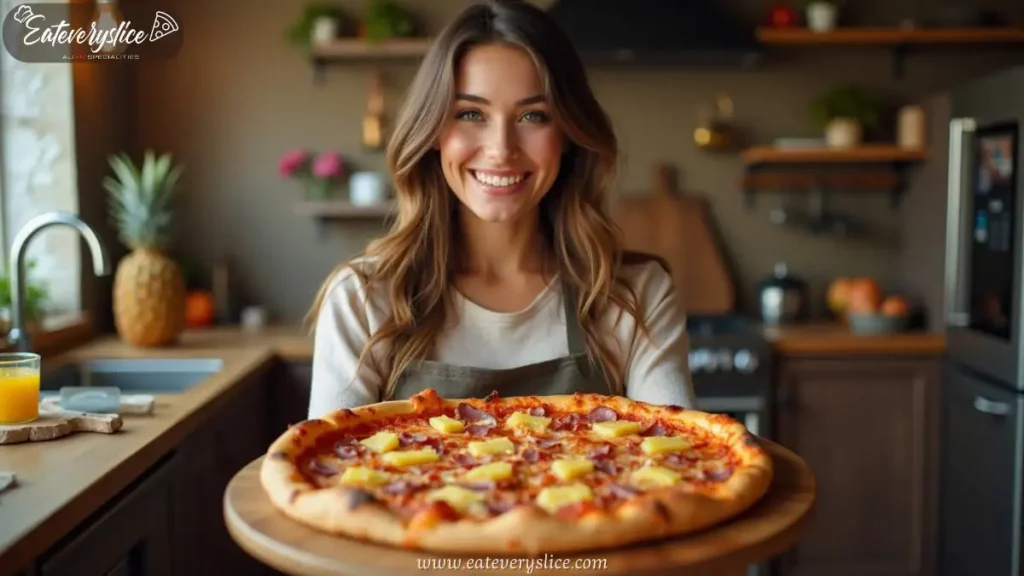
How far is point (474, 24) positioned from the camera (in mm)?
2020

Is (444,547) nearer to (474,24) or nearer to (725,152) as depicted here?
(474,24)

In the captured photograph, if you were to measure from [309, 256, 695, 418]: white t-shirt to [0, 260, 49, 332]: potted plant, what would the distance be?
1203 mm

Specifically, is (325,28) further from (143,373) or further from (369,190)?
(143,373)

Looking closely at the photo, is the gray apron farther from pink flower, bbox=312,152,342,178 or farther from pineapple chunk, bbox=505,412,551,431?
pink flower, bbox=312,152,342,178

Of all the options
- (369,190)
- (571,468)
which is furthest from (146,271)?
(571,468)

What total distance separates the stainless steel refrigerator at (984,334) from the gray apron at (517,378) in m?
1.75

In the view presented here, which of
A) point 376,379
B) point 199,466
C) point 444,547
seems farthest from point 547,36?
point 199,466

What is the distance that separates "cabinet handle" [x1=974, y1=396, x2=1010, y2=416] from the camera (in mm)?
3191

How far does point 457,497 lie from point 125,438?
3.48 ft

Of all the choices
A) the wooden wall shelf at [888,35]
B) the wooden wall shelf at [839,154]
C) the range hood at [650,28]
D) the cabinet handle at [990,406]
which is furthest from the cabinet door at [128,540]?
the wooden wall shelf at [888,35]

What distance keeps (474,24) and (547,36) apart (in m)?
0.15

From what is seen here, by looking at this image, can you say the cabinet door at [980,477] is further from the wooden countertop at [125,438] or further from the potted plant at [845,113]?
the potted plant at [845,113]

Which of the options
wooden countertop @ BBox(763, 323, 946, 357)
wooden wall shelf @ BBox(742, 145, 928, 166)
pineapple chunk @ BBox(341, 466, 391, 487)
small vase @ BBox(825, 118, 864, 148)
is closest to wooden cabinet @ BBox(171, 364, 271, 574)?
pineapple chunk @ BBox(341, 466, 391, 487)

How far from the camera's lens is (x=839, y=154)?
4062 mm
